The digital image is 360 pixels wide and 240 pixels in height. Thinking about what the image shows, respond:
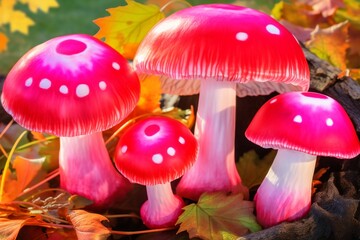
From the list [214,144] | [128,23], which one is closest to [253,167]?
[214,144]

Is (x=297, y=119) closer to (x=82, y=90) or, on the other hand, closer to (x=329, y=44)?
(x=82, y=90)

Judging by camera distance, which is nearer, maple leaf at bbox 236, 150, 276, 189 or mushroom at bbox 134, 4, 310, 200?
mushroom at bbox 134, 4, 310, 200

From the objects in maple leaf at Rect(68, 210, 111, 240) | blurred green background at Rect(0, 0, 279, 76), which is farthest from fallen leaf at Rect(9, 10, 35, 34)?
maple leaf at Rect(68, 210, 111, 240)

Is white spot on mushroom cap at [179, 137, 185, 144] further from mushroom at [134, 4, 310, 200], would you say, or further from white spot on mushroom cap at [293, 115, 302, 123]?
white spot on mushroom cap at [293, 115, 302, 123]

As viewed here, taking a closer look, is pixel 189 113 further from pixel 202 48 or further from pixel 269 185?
pixel 202 48

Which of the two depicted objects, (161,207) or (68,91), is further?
(161,207)

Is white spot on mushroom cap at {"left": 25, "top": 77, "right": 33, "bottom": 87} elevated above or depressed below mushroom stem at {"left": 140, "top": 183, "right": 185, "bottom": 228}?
above

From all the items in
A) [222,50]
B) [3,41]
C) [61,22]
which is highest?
[222,50]
